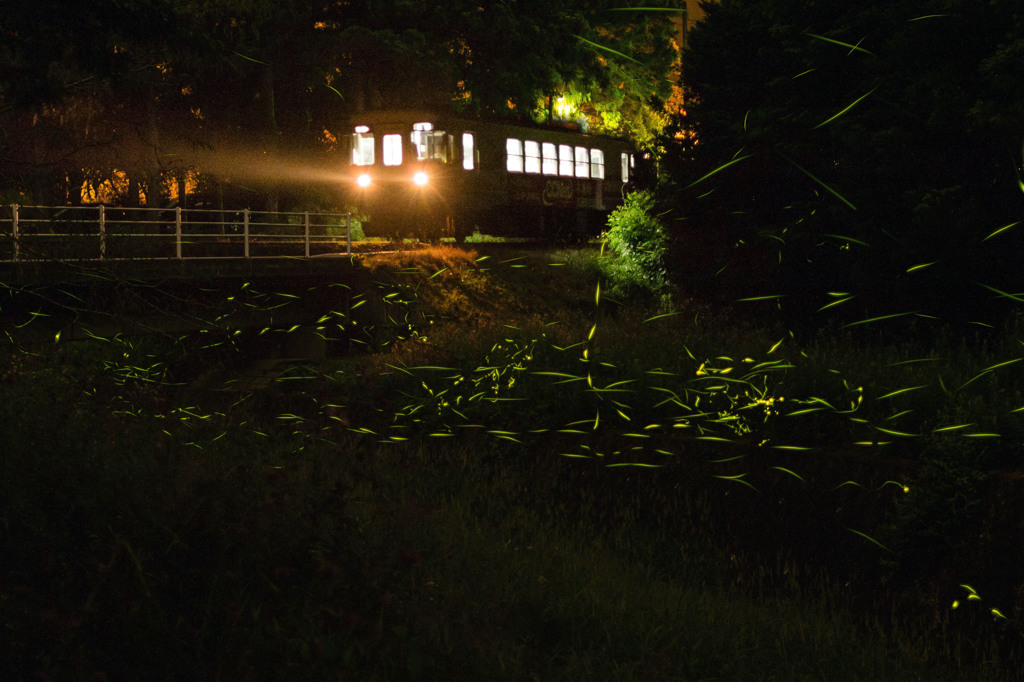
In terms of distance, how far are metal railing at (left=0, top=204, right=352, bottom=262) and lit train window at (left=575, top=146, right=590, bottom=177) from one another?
311 inches

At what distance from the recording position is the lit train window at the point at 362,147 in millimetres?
26938

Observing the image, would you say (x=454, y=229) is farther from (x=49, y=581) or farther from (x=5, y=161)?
(x=49, y=581)

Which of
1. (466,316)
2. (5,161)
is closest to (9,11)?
(5,161)

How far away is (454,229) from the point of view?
27.1m

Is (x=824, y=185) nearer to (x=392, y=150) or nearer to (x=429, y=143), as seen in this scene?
(x=429, y=143)

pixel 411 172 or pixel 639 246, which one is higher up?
pixel 411 172

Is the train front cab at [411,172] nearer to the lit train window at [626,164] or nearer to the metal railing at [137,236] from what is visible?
the metal railing at [137,236]

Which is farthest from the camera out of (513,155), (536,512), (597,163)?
(597,163)

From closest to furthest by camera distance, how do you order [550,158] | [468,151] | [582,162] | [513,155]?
[468,151]
[513,155]
[550,158]
[582,162]

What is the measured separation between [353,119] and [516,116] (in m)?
4.65

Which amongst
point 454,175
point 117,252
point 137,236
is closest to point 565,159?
point 454,175

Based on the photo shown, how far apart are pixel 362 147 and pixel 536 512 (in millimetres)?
18202

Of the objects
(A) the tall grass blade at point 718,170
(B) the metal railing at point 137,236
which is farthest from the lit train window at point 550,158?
(A) the tall grass blade at point 718,170

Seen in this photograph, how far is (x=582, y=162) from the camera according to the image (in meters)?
31.1
